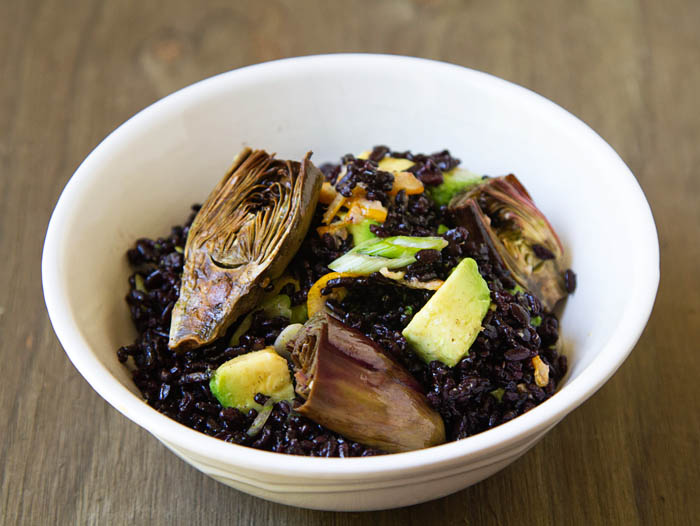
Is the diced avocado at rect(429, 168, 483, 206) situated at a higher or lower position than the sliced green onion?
lower

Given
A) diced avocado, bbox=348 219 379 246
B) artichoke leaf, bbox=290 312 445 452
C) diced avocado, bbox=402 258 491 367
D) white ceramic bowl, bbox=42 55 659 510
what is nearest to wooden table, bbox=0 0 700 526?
white ceramic bowl, bbox=42 55 659 510

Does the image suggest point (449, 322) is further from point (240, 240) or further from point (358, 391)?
point (240, 240)

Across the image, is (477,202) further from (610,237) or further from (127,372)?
(127,372)

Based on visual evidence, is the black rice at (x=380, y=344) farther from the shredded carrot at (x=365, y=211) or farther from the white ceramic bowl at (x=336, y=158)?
the white ceramic bowl at (x=336, y=158)

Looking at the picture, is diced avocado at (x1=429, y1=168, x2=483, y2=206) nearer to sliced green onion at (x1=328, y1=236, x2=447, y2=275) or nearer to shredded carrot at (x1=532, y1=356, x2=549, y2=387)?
sliced green onion at (x1=328, y1=236, x2=447, y2=275)

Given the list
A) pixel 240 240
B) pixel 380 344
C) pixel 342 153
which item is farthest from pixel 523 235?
pixel 240 240
